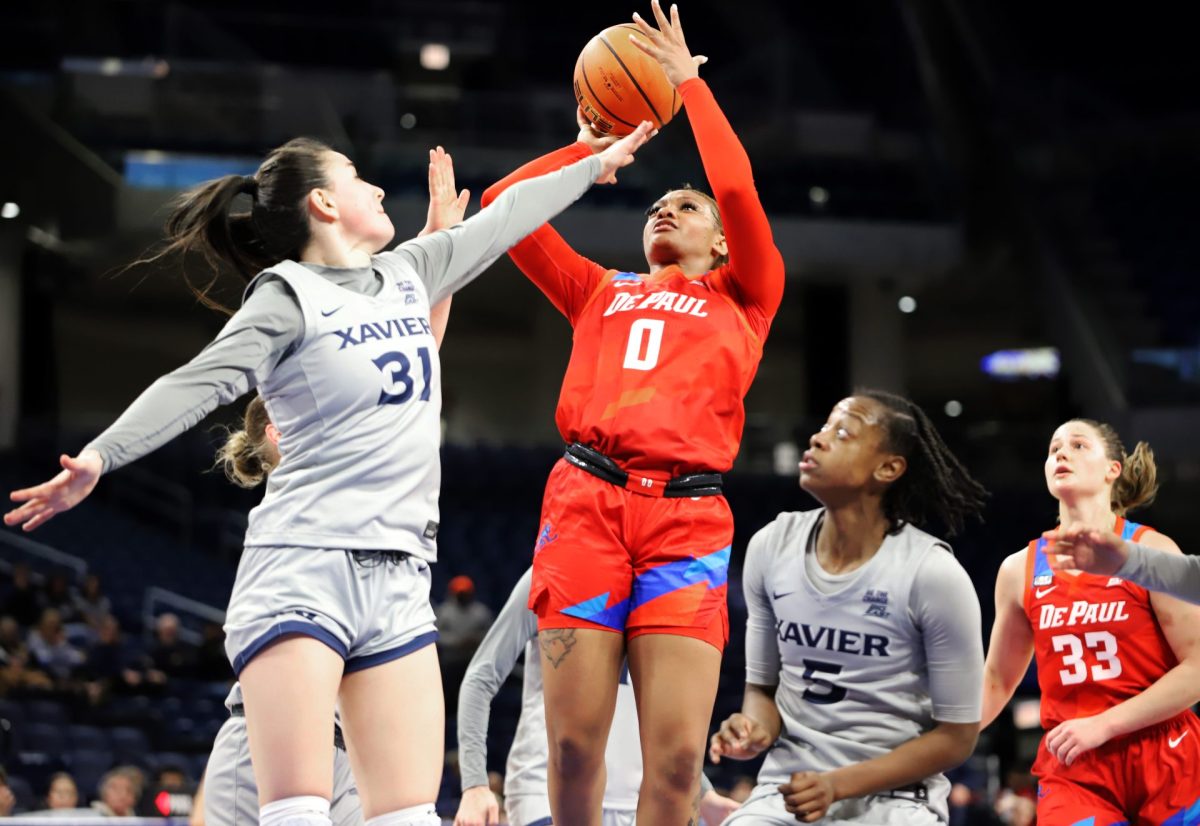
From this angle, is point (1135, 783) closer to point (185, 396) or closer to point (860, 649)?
point (860, 649)

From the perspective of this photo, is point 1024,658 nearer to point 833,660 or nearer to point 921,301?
point 833,660

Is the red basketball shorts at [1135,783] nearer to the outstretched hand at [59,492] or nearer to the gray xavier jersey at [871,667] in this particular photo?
the gray xavier jersey at [871,667]

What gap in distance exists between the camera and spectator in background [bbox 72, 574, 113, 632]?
40.9 feet

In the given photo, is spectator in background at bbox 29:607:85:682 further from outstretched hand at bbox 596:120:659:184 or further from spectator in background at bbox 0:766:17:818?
outstretched hand at bbox 596:120:659:184

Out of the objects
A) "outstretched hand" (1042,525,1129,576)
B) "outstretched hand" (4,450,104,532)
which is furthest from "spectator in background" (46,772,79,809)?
"outstretched hand" (1042,525,1129,576)

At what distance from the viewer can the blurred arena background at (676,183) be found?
15133 millimetres

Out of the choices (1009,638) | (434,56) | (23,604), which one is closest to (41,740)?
(23,604)

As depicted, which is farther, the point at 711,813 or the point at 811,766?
the point at 711,813

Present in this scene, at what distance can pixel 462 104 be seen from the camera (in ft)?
53.7

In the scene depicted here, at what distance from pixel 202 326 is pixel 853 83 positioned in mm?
11350

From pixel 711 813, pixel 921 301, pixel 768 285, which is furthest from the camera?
pixel 921 301

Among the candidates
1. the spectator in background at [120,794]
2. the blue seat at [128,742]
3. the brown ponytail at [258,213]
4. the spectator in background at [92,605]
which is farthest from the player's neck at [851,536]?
the spectator in background at [92,605]

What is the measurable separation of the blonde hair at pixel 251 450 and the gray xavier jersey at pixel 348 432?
83 cm

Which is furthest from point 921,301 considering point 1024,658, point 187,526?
point 1024,658
